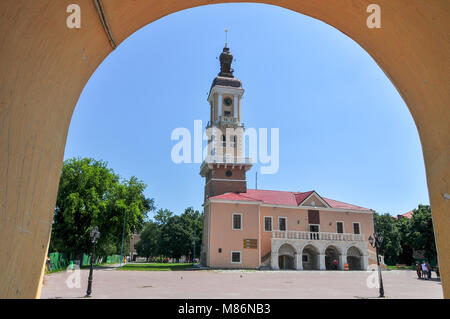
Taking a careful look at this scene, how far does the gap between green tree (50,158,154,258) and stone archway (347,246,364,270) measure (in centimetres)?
2561

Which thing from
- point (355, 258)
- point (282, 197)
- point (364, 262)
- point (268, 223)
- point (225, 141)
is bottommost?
point (364, 262)

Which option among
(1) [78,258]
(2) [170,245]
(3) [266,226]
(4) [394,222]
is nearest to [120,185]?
(1) [78,258]

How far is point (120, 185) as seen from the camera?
37281 millimetres

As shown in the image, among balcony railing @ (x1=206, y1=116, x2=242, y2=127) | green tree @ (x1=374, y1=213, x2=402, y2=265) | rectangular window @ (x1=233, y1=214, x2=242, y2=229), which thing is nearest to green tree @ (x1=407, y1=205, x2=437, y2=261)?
rectangular window @ (x1=233, y1=214, x2=242, y2=229)

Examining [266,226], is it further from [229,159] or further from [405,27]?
[405,27]

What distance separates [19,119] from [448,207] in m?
3.14

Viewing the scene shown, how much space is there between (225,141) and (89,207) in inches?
707

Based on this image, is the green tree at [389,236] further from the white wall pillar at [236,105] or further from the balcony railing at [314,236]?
the white wall pillar at [236,105]

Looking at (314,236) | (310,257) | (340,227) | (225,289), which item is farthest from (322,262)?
(225,289)

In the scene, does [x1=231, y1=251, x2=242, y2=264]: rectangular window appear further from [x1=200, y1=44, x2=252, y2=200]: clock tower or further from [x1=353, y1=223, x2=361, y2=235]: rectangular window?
[x1=353, y1=223, x2=361, y2=235]: rectangular window

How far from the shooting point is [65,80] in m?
2.57

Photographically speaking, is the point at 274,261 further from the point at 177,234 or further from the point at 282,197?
the point at 177,234

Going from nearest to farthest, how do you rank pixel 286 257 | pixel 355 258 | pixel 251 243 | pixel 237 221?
pixel 251 243, pixel 237 221, pixel 286 257, pixel 355 258
